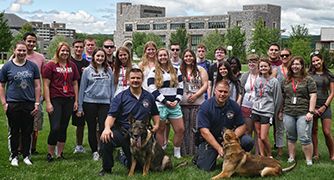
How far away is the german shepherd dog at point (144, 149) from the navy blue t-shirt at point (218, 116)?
2.72ft

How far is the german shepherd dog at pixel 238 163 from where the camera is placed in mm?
5535

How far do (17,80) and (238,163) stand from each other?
3839 mm

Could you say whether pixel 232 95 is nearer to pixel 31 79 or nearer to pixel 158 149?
pixel 158 149

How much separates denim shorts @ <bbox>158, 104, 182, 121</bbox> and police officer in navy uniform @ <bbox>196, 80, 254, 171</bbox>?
106cm

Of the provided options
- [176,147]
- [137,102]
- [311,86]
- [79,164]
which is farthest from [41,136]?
[311,86]

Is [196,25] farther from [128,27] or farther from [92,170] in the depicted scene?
[92,170]

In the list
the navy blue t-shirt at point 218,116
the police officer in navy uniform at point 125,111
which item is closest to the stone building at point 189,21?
the navy blue t-shirt at point 218,116

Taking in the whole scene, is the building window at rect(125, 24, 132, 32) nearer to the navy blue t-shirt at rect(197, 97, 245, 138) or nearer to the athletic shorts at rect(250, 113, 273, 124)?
the athletic shorts at rect(250, 113, 273, 124)

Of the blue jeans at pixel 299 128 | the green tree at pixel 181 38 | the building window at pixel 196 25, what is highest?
the building window at pixel 196 25

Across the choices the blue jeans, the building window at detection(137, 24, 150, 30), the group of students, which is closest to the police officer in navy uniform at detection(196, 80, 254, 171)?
the group of students

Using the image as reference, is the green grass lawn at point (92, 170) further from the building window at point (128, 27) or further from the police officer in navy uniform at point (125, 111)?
the building window at point (128, 27)

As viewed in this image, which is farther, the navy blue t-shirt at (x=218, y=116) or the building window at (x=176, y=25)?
the building window at (x=176, y=25)

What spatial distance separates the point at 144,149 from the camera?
18.3 ft

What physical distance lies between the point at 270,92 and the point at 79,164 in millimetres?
3656
